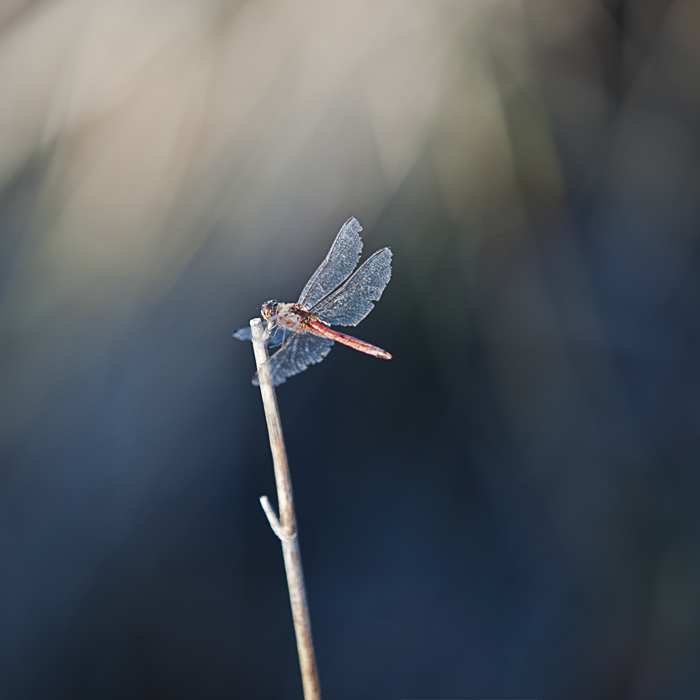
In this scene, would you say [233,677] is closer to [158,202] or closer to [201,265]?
[201,265]

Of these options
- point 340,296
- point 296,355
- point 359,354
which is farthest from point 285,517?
point 359,354

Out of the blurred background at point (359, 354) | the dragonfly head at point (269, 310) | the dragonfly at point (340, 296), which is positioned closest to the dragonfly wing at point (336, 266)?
the dragonfly at point (340, 296)

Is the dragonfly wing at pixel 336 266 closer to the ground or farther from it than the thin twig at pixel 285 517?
farther from it

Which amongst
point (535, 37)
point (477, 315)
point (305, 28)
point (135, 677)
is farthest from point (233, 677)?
point (535, 37)

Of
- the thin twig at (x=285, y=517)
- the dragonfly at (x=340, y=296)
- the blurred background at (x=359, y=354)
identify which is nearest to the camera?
the thin twig at (x=285, y=517)

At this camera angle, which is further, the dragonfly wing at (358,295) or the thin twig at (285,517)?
the dragonfly wing at (358,295)

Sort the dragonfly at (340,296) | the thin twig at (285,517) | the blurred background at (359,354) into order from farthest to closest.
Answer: the blurred background at (359,354) < the dragonfly at (340,296) < the thin twig at (285,517)

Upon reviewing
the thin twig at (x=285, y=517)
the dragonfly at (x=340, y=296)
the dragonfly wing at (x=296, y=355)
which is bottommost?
the thin twig at (x=285, y=517)

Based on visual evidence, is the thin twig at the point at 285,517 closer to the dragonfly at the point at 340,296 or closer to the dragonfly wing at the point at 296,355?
the dragonfly wing at the point at 296,355
